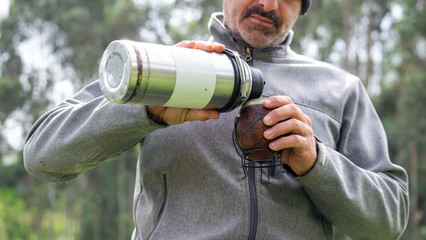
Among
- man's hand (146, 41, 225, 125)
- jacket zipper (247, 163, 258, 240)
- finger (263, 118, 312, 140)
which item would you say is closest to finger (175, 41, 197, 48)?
man's hand (146, 41, 225, 125)

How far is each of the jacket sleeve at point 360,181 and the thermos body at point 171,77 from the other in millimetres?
443

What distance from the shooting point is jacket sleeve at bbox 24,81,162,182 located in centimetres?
182

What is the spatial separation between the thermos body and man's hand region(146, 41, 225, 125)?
3 centimetres

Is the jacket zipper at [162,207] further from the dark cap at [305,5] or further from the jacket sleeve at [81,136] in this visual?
the dark cap at [305,5]

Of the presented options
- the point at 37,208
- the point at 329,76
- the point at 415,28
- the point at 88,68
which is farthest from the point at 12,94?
the point at 329,76

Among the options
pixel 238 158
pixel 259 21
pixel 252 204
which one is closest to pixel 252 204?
pixel 252 204

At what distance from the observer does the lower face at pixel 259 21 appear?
2238mm

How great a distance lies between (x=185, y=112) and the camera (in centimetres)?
178

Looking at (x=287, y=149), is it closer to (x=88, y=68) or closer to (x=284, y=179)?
(x=284, y=179)

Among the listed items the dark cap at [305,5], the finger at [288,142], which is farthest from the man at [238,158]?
the dark cap at [305,5]

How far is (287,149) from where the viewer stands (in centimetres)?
184

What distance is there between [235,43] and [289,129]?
700mm

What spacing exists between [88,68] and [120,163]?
4437 millimetres

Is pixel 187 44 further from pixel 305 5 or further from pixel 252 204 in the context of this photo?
pixel 305 5
